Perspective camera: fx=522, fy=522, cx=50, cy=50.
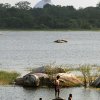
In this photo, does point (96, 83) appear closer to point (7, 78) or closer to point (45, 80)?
point (45, 80)

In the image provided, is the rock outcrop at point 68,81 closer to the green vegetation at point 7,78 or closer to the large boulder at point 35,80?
the large boulder at point 35,80

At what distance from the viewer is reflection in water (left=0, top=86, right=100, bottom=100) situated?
4503 cm

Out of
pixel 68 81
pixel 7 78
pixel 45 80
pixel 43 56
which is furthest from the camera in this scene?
pixel 43 56

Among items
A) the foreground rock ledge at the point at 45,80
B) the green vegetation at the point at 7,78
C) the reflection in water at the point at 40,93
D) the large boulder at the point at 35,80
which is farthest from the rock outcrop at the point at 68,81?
the green vegetation at the point at 7,78

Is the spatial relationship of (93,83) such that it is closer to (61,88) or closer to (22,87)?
(61,88)

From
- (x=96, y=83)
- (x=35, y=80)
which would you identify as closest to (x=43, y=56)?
(x=35, y=80)

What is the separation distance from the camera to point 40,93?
46844 mm

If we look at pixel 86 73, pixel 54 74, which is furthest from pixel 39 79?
pixel 86 73

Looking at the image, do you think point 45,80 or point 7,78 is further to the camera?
point 7,78

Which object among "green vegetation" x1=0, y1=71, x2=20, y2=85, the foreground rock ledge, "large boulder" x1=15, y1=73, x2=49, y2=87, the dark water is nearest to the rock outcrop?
the foreground rock ledge

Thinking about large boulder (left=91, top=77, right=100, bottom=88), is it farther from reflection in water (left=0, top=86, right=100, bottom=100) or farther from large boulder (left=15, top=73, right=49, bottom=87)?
large boulder (left=15, top=73, right=49, bottom=87)

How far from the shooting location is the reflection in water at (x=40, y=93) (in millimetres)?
45031

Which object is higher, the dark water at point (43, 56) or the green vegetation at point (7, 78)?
the green vegetation at point (7, 78)

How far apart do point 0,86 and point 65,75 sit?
253 inches
